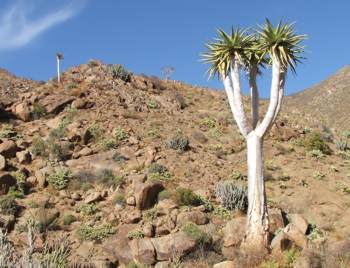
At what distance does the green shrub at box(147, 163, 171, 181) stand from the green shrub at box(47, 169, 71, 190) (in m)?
2.76

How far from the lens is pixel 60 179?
60.5ft

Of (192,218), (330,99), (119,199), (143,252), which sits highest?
(330,99)

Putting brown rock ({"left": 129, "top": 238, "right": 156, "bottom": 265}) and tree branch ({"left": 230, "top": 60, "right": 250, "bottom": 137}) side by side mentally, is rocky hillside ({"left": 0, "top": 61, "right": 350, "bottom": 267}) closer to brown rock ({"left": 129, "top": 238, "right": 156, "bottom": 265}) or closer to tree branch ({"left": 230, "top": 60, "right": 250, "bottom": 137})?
brown rock ({"left": 129, "top": 238, "right": 156, "bottom": 265})

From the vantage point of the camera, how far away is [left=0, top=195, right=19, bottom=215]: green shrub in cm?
1602

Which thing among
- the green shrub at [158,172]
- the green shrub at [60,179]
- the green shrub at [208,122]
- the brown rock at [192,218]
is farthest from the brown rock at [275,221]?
the green shrub at [208,122]

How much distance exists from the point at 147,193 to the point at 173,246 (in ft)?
10.4

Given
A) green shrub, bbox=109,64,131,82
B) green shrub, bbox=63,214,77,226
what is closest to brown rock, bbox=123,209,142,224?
green shrub, bbox=63,214,77,226

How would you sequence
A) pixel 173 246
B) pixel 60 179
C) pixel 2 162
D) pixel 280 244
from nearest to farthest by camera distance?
pixel 280 244 < pixel 173 246 < pixel 2 162 < pixel 60 179

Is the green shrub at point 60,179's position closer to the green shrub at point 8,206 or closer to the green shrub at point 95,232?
the green shrub at point 8,206

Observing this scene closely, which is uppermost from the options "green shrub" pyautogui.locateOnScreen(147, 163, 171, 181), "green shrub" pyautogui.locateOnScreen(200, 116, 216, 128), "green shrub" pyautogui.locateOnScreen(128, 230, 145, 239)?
"green shrub" pyautogui.locateOnScreen(200, 116, 216, 128)

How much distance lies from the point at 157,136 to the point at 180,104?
249 inches

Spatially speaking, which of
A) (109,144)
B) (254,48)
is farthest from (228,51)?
(109,144)

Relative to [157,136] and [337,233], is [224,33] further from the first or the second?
[157,136]

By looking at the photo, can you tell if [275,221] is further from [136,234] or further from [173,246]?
[136,234]
